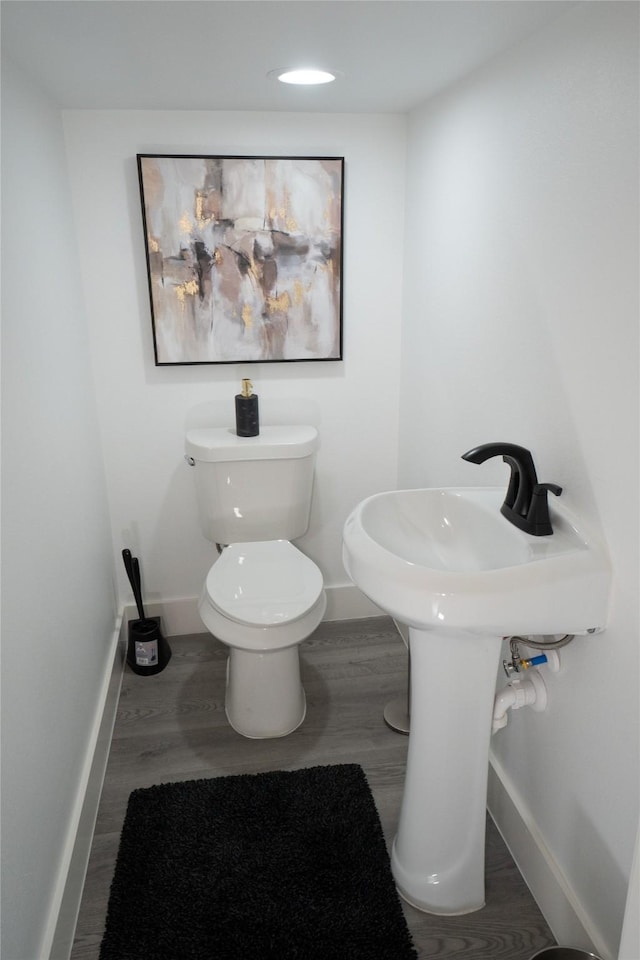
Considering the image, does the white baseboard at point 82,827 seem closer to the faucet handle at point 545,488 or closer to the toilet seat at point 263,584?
the toilet seat at point 263,584

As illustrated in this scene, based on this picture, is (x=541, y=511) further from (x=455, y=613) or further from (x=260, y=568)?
(x=260, y=568)

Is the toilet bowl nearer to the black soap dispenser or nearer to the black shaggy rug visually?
the black shaggy rug

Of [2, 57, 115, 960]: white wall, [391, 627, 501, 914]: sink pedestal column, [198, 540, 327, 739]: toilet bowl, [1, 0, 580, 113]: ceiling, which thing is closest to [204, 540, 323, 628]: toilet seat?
[198, 540, 327, 739]: toilet bowl

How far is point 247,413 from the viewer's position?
2316 mm

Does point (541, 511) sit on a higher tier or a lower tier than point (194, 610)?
higher

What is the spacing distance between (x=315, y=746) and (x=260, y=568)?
0.58 metres

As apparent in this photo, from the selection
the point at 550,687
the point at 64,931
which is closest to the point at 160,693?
the point at 64,931

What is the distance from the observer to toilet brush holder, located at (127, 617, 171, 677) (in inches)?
96.9

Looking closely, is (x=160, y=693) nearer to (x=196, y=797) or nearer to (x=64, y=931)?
(x=196, y=797)

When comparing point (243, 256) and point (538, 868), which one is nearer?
point (538, 868)

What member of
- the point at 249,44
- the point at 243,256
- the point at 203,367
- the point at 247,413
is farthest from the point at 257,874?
the point at 249,44

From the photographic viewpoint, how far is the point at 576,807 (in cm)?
146

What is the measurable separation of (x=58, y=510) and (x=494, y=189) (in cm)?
137

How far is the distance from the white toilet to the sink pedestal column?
21.8 inches
